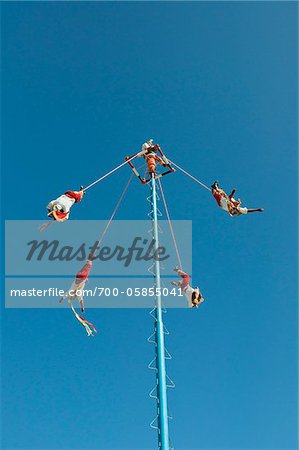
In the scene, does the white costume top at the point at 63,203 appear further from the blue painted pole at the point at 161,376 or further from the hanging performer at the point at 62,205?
the blue painted pole at the point at 161,376

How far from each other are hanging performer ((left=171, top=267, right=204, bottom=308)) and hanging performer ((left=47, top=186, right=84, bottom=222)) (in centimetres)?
274

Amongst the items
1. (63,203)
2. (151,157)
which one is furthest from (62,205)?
(151,157)

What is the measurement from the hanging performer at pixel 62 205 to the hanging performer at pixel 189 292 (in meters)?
2.74

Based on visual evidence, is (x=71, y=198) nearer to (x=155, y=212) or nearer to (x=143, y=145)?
(x=155, y=212)

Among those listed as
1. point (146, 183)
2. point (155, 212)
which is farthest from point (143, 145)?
point (155, 212)

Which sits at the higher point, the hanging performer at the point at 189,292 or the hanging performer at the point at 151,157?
the hanging performer at the point at 151,157

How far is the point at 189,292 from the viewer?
965 cm

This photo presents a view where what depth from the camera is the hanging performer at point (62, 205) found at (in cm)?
977

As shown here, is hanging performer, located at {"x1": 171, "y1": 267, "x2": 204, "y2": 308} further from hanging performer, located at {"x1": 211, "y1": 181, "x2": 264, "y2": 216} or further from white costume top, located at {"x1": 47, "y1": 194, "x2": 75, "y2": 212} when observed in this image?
white costume top, located at {"x1": 47, "y1": 194, "x2": 75, "y2": 212}

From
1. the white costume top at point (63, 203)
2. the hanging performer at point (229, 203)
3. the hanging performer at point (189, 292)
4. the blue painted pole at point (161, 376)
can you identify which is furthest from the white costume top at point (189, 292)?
the white costume top at point (63, 203)

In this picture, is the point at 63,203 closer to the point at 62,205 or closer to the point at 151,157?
the point at 62,205

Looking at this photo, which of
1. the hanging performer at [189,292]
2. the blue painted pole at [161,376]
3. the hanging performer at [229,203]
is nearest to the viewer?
the blue painted pole at [161,376]

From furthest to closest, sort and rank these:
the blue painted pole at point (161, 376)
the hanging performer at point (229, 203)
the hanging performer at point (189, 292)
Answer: the hanging performer at point (229, 203), the hanging performer at point (189, 292), the blue painted pole at point (161, 376)

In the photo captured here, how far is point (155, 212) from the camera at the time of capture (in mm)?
10461
